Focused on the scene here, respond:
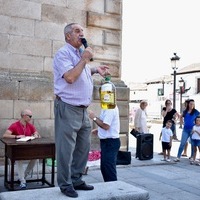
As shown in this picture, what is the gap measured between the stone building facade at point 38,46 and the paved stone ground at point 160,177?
1.27m

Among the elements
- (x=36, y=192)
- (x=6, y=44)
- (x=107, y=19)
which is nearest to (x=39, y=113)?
(x=6, y=44)

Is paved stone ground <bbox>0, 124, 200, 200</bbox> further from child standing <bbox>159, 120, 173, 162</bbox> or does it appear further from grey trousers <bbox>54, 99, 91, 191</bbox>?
grey trousers <bbox>54, 99, 91, 191</bbox>

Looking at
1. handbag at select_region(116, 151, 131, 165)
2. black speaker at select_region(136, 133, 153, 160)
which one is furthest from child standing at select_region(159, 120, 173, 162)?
handbag at select_region(116, 151, 131, 165)

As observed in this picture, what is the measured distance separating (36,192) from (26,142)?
1576 mm

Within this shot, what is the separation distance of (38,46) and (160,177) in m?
3.83

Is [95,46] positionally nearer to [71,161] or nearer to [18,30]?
[18,30]

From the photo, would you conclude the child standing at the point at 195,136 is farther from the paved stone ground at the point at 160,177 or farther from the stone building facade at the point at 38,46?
the stone building facade at the point at 38,46

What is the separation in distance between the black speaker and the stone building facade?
1.27 meters

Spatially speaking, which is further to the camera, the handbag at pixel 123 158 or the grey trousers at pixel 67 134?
the handbag at pixel 123 158

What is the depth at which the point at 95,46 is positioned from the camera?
8336 mm

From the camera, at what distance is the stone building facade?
7215 millimetres

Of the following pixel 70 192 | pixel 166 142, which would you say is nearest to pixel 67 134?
pixel 70 192

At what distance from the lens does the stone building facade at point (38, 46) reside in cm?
721

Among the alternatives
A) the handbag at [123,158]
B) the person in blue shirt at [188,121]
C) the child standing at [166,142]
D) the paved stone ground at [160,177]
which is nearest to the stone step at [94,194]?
the paved stone ground at [160,177]
